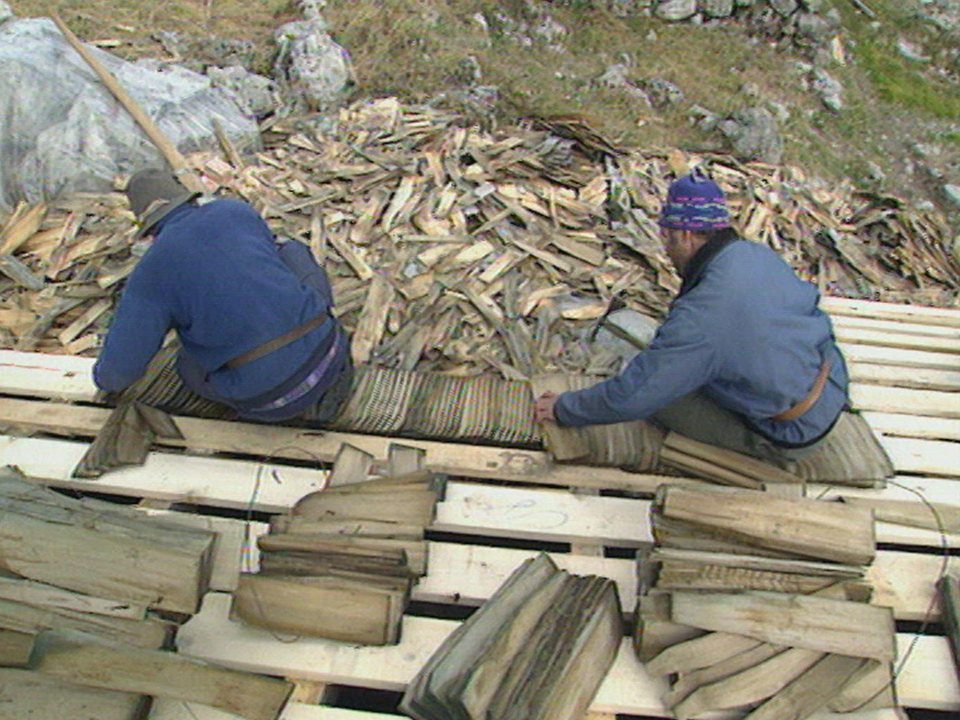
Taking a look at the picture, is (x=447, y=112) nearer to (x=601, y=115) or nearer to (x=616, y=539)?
(x=601, y=115)

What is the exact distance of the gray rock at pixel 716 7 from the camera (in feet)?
37.4

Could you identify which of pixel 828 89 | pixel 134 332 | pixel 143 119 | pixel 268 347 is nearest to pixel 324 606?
pixel 268 347

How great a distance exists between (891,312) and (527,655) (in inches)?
178

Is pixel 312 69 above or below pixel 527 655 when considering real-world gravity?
below

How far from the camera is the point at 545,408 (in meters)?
3.72

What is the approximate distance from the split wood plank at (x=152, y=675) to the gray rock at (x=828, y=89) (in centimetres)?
1171

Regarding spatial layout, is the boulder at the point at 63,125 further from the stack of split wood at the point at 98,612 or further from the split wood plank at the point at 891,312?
the split wood plank at the point at 891,312

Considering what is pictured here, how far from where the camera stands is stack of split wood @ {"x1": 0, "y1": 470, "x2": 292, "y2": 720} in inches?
92.6

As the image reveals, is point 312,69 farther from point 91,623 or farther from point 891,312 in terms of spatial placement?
point 91,623

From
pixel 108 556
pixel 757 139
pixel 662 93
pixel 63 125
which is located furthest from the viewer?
pixel 662 93

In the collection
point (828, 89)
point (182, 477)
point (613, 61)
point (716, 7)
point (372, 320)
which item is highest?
point (182, 477)

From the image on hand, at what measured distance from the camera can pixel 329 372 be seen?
141 inches

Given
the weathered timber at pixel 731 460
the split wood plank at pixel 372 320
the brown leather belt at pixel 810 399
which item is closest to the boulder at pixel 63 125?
the split wood plank at pixel 372 320

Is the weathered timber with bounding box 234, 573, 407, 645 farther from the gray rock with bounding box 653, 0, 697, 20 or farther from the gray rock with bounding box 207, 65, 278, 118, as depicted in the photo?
the gray rock with bounding box 653, 0, 697, 20
